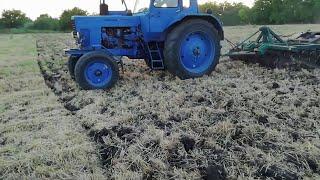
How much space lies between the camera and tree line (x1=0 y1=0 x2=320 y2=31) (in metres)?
55.3

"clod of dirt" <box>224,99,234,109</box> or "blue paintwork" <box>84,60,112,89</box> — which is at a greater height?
"blue paintwork" <box>84,60,112,89</box>

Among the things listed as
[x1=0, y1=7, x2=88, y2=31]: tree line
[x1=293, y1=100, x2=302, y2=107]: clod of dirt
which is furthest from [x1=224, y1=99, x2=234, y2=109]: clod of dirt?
[x1=0, y1=7, x2=88, y2=31]: tree line

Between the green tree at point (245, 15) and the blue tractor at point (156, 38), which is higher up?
the green tree at point (245, 15)

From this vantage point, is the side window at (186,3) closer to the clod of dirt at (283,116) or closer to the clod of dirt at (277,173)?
the clod of dirt at (283,116)

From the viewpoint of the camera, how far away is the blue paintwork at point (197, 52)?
30.0 feet

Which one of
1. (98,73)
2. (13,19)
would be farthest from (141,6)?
(13,19)

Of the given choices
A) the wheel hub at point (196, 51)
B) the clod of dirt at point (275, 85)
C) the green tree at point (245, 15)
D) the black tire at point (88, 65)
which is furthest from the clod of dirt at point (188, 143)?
the green tree at point (245, 15)

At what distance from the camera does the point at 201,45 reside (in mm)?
9305

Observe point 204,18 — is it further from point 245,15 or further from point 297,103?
point 245,15

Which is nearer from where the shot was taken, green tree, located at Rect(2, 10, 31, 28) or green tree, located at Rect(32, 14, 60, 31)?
green tree, located at Rect(32, 14, 60, 31)

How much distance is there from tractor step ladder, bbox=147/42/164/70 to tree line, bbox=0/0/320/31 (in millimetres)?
45471

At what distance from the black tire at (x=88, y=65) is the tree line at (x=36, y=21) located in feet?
129

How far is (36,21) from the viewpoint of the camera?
55844 millimetres

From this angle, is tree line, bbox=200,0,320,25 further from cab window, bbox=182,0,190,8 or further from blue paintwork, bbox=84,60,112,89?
blue paintwork, bbox=84,60,112,89
